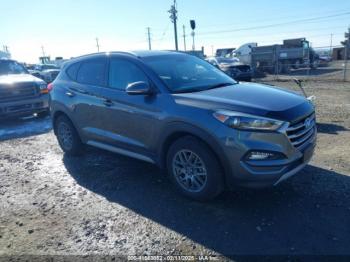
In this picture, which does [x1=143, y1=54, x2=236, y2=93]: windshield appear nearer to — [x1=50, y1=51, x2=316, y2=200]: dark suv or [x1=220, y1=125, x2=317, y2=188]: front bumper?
[x1=50, y1=51, x2=316, y2=200]: dark suv

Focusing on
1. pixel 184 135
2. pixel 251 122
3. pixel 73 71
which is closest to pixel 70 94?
pixel 73 71

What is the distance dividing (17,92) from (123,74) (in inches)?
239

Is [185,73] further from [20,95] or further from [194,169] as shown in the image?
[20,95]

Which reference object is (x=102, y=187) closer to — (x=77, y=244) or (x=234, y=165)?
(x=77, y=244)

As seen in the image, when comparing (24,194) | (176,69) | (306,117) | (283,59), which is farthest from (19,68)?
(283,59)

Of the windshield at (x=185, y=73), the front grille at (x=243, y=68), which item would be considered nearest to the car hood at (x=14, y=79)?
the windshield at (x=185, y=73)

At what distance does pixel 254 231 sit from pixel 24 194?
326cm

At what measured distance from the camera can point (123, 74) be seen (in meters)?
4.77

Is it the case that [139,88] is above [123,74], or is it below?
below

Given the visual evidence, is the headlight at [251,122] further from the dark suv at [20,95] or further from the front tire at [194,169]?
the dark suv at [20,95]

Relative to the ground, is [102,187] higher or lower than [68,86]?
lower

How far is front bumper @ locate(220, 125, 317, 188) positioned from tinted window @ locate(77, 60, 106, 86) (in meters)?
2.51

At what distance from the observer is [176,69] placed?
467 cm

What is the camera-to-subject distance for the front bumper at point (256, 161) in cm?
341
